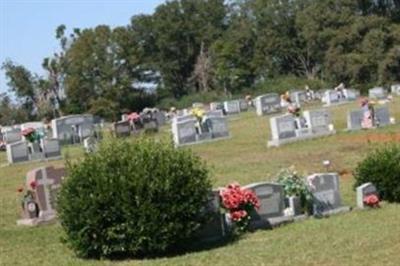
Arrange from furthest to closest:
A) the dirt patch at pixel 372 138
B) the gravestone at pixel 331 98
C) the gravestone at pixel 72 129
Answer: the gravestone at pixel 331 98 → the gravestone at pixel 72 129 → the dirt patch at pixel 372 138

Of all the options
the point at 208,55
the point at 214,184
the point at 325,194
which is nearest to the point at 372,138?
the point at 214,184

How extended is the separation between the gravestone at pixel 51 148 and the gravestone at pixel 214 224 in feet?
62.7

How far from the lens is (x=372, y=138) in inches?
1090

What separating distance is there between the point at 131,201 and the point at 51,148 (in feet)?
67.0

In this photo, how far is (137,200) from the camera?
11.2 metres

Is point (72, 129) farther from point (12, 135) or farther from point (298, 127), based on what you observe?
point (298, 127)

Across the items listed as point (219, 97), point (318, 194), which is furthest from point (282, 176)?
point (219, 97)

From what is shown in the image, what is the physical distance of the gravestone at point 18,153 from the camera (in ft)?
98.9

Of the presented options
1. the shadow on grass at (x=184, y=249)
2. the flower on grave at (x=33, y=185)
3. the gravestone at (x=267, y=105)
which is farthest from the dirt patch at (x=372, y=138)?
the gravestone at (x=267, y=105)

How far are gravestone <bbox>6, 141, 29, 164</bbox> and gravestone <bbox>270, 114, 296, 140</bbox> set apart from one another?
8.84 meters

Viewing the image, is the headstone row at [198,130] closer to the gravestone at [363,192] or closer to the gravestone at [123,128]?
the gravestone at [123,128]

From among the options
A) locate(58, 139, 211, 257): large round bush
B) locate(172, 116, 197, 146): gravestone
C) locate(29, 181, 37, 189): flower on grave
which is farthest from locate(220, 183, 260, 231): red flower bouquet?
locate(172, 116, 197, 146): gravestone

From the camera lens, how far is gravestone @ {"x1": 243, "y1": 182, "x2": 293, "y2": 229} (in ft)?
43.7

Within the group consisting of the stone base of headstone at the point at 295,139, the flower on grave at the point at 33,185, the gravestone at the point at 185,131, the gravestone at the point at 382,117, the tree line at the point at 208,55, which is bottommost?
the stone base of headstone at the point at 295,139
